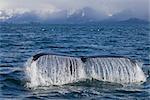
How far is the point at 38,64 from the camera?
18406 mm

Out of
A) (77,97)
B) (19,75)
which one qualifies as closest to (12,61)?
(19,75)

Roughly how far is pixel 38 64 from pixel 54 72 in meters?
0.78

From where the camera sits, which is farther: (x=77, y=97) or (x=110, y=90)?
(x=110, y=90)

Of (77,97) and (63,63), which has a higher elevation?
(63,63)

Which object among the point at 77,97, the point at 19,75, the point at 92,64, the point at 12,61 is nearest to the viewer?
the point at 77,97

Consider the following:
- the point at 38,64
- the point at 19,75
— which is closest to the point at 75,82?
the point at 38,64

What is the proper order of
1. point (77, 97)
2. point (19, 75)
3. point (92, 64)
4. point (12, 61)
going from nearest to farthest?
point (77, 97) → point (92, 64) → point (19, 75) → point (12, 61)

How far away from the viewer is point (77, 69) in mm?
18391

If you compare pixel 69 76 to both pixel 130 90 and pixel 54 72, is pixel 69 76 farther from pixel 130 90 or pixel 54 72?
pixel 130 90

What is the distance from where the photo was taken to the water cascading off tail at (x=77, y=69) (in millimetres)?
18281

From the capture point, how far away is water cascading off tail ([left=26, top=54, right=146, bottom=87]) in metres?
18.3

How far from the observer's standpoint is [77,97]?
57.0 ft

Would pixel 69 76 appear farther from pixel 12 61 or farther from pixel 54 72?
pixel 12 61

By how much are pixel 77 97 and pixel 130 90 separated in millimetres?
2560
